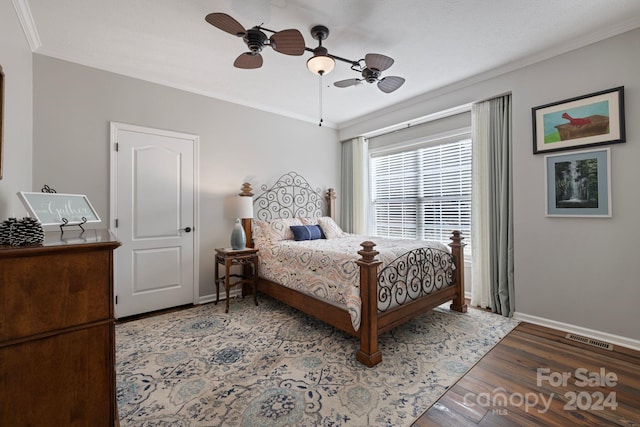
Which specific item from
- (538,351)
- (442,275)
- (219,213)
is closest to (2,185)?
(219,213)

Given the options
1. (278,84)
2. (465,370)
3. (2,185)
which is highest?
(278,84)

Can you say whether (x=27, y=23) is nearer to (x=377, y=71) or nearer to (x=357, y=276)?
(x=377, y=71)

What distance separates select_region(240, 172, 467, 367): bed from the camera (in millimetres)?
2262

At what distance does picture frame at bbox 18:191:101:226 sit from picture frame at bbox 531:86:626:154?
3.87 meters

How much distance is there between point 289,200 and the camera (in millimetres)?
→ 4656

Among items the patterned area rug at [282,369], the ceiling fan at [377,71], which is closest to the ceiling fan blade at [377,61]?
the ceiling fan at [377,71]

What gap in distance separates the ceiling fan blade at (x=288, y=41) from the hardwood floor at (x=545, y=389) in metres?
2.64

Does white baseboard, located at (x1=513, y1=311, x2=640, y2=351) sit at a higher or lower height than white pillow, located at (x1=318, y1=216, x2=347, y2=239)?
lower

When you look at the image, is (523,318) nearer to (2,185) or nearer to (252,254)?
(252,254)

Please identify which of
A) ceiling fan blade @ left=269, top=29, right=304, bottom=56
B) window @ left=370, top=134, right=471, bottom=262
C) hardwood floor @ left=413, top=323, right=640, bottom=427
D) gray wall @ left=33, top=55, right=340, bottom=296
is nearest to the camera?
hardwood floor @ left=413, top=323, right=640, bottom=427

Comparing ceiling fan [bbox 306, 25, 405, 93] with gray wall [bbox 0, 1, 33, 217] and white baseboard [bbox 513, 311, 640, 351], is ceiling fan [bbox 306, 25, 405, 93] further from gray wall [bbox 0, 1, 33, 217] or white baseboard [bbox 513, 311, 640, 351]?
white baseboard [bbox 513, 311, 640, 351]

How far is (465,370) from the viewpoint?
83.7 inches

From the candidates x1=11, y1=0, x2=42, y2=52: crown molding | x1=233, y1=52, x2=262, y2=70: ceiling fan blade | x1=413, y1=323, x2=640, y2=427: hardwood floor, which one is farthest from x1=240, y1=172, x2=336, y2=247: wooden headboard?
x1=413, y1=323, x2=640, y2=427: hardwood floor

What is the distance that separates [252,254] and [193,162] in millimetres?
1446
